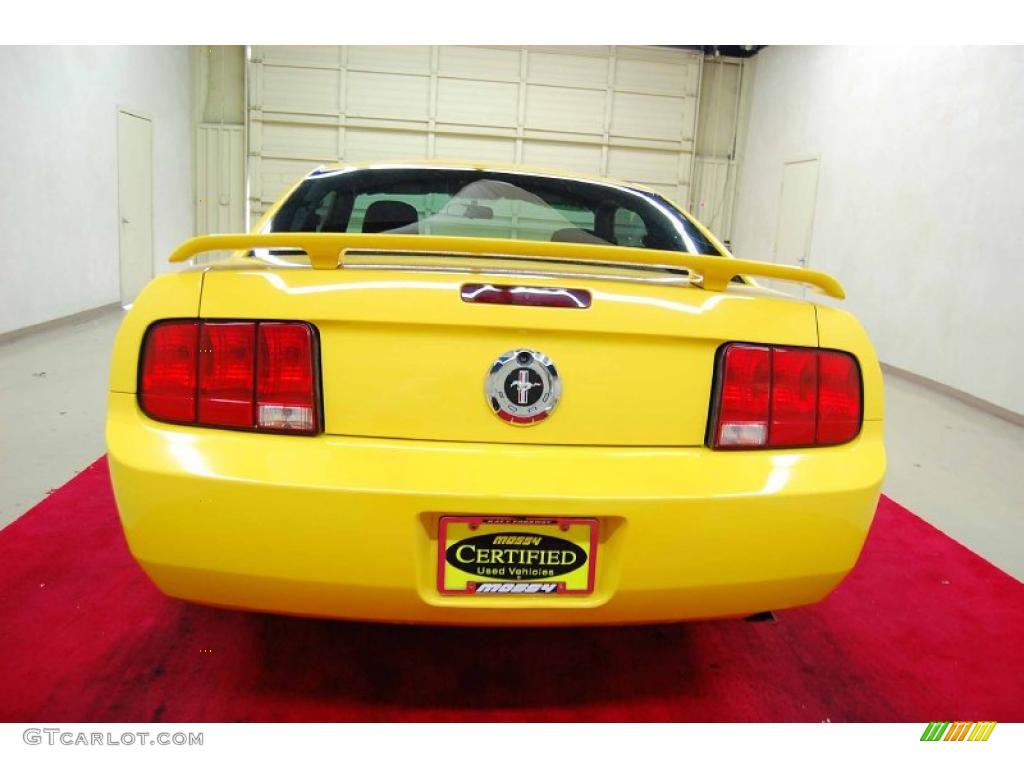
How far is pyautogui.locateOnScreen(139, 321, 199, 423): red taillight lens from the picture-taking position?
4.38ft

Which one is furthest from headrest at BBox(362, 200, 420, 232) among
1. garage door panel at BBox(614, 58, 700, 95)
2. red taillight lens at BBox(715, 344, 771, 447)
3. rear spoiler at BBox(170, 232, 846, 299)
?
garage door panel at BBox(614, 58, 700, 95)

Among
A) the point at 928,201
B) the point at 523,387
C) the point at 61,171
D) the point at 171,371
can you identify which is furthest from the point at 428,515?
the point at 61,171

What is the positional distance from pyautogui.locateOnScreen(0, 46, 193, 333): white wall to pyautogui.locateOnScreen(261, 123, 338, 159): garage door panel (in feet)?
6.34

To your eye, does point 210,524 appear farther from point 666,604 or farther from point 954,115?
point 954,115

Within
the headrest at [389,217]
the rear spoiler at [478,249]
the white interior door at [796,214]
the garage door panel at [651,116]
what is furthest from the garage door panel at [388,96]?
the rear spoiler at [478,249]

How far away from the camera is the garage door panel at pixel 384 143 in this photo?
10875 millimetres

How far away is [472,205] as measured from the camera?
2.45m

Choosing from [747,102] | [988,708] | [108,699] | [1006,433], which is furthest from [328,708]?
[747,102]

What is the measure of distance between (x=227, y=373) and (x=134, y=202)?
8.48m

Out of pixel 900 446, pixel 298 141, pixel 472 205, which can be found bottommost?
pixel 900 446

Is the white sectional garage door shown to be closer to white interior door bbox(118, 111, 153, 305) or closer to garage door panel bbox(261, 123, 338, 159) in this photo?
garage door panel bbox(261, 123, 338, 159)

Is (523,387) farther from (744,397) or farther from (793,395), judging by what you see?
(793,395)

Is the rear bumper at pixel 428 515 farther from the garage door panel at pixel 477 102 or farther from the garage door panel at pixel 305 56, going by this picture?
the garage door panel at pixel 305 56

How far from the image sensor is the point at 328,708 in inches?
63.2
